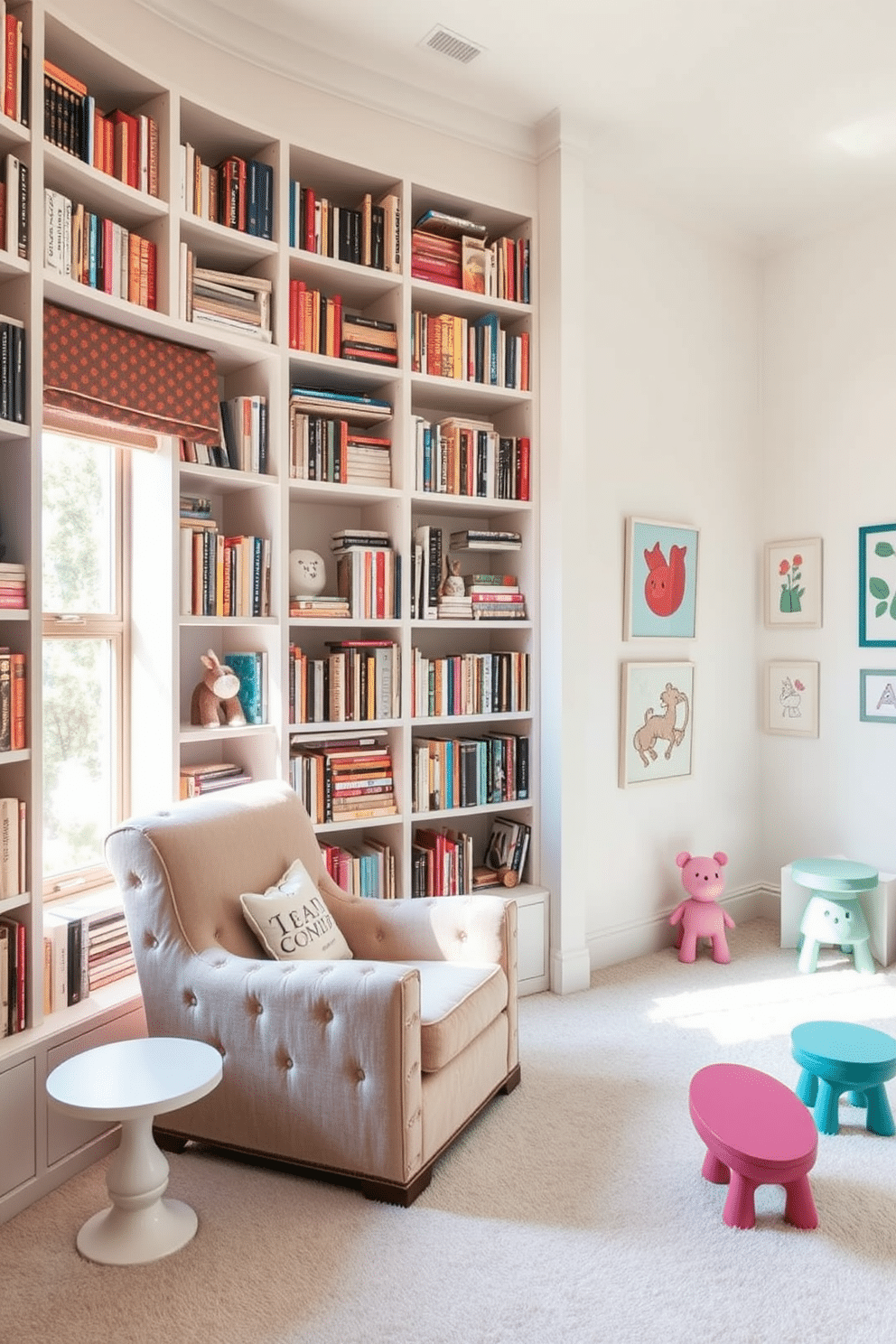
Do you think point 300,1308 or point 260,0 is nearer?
point 300,1308

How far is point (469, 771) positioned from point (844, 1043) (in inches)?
58.8

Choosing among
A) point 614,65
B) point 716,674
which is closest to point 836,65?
point 614,65

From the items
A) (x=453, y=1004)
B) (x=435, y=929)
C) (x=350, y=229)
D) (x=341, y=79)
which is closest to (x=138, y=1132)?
(x=453, y=1004)

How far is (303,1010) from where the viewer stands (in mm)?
2121

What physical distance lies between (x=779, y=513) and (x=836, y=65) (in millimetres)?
1860

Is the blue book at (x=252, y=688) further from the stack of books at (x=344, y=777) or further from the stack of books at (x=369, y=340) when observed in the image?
the stack of books at (x=369, y=340)

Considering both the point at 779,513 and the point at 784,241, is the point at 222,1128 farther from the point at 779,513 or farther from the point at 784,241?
the point at 784,241

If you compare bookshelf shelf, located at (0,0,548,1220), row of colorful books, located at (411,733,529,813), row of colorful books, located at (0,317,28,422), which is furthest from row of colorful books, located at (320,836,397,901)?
row of colorful books, located at (0,317,28,422)

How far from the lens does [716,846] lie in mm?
4305

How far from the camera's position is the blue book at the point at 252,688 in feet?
9.84

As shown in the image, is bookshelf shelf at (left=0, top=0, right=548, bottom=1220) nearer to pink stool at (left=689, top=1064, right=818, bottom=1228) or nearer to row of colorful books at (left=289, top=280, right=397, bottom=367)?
row of colorful books at (left=289, top=280, right=397, bottom=367)

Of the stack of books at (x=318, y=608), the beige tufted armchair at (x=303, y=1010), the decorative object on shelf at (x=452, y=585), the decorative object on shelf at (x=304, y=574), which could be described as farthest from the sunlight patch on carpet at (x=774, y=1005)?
the decorative object on shelf at (x=304, y=574)

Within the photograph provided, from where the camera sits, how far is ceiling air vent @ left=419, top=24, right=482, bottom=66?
286cm

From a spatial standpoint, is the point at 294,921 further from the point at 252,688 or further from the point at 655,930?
the point at 655,930
